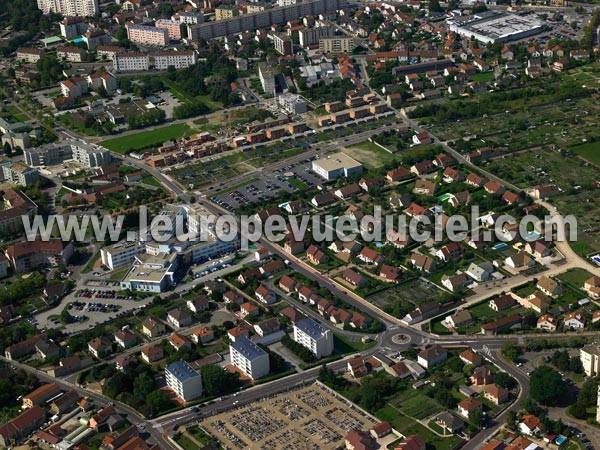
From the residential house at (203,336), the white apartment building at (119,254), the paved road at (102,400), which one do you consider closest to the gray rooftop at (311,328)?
the residential house at (203,336)

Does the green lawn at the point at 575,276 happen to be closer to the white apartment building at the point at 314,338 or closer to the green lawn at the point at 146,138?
the white apartment building at the point at 314,338

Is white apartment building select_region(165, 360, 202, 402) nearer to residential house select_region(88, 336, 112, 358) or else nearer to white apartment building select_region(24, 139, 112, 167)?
residential house select_region(88, 336, 112, 358)

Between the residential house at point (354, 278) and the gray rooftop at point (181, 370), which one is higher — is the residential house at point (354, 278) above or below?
below

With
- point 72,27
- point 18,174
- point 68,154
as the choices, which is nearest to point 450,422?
point 18,174

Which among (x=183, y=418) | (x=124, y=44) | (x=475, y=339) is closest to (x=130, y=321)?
(x=183, y=418)

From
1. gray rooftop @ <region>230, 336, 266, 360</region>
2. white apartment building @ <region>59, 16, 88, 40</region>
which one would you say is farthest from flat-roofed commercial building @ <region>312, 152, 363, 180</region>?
white apartment building @ <region>59, 16, 88, 40</region>

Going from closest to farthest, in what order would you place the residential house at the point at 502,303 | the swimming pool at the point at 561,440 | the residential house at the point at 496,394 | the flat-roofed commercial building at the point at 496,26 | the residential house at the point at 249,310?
the swimming pool at the point at 561,440 → the residential house at the point at 496,394 → the residential house at the point at 502,303 → the residential house at the point at 249,310 → the flat-roofed commercial building at the point at 496,26

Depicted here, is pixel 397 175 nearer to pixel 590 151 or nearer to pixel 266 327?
pixel 590 151
